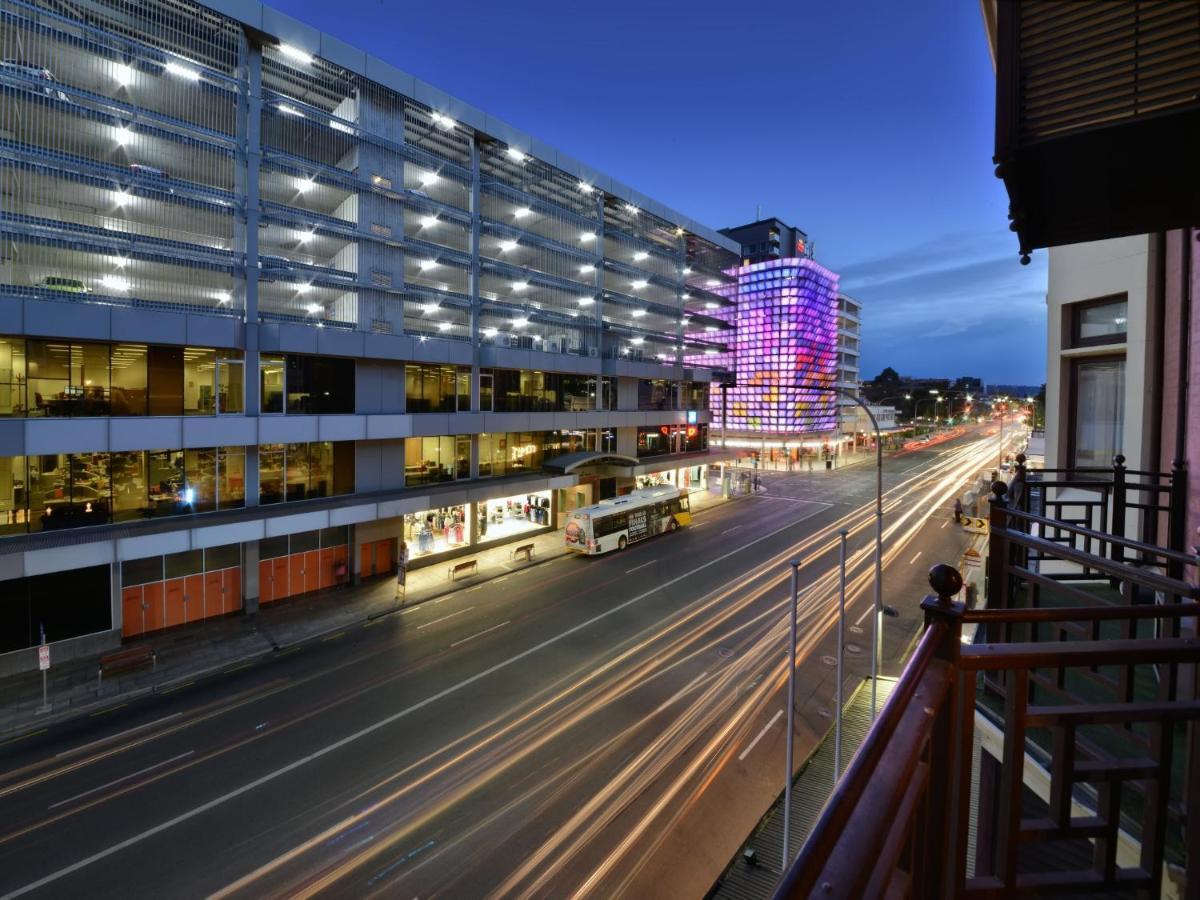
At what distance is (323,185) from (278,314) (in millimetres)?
5783

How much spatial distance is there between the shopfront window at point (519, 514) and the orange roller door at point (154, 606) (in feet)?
51.5

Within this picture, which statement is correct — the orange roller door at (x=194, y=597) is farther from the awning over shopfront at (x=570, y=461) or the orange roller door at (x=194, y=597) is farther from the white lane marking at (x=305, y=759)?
the awning over shopfront at (x=570, y=461)

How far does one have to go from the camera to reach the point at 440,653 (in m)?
17.9

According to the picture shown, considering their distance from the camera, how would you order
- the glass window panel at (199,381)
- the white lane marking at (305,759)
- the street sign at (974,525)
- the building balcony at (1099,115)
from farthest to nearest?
the street sign at (974,525)
the glass window panel at (199,381)
the white lane marking at (305,759)
the building balcony at (1099,115)

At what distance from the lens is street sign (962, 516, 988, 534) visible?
32.3 meters

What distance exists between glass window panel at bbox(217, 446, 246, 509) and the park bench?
5.66m

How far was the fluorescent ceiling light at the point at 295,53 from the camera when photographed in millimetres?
21219

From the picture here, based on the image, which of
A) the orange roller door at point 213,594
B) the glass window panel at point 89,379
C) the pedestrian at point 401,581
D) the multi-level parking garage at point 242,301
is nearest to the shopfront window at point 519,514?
the multi-level parking garage at point 242,301

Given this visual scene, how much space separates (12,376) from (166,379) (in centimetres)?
372

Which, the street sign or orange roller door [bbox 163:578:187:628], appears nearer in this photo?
orange roller door [bbox 163:578:187:628]

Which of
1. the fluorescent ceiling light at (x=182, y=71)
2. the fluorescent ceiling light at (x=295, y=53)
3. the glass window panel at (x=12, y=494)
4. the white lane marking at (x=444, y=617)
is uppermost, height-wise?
the fluorescent ceiling light at (x=295, y=53)

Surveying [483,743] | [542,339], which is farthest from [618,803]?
[542,339]

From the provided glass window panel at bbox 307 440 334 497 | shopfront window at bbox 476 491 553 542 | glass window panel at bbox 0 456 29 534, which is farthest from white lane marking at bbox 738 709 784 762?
glass window panel at bbox 0 456 29 534

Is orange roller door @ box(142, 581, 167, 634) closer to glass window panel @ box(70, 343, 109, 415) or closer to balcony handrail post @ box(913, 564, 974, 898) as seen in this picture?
glass window panel @ box(70, 343, 109, 415)
